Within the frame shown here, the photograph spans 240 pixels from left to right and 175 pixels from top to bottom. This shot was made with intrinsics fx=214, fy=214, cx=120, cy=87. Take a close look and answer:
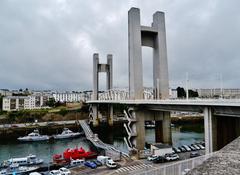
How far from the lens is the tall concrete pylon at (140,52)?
22.7m

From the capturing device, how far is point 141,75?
22.9 metres

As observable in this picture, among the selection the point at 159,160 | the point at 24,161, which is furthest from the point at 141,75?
the point at 24,161

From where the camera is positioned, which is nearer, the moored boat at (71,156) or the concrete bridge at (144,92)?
the moored boat at (71,156)

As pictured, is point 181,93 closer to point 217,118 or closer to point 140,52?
point 140,52

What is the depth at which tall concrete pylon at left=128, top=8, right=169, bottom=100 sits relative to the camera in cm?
2267

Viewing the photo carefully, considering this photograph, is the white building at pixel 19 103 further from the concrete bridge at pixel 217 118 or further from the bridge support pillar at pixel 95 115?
the concrete bridge at pixel 217 118

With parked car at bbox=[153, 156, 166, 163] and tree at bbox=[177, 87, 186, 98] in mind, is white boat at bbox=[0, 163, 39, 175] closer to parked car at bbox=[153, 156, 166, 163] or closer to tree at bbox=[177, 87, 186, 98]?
parked car at bbox=[153, 156, 166, 163]

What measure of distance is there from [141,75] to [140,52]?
2.47 m

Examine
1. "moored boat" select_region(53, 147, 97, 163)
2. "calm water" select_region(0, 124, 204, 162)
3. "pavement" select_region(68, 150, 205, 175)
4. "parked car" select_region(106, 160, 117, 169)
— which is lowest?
"calm water" select_region(0, 124, 204, 162)

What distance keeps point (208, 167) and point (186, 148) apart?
17003 millimetres

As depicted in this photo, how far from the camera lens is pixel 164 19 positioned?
84.2 feet

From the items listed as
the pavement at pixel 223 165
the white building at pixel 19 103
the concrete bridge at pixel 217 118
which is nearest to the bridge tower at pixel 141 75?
the concrete bridge at pixel 217 118

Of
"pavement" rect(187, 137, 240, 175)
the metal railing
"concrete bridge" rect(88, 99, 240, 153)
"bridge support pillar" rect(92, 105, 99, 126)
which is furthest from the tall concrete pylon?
"bridge support pillar" rect(92, 105, 99, 126)

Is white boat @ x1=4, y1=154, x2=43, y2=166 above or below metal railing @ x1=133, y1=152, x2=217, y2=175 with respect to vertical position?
below
